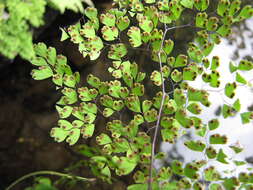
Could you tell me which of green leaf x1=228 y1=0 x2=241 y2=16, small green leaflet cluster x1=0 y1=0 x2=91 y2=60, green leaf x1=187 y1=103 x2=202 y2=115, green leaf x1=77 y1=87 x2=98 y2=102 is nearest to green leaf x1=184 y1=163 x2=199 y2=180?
green leaf x1=187 y1=103 x2=202 y2=115

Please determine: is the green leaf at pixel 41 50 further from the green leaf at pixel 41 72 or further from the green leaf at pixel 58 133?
the green leaf at pixel 58 133

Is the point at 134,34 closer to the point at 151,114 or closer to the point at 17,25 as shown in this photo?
the point at 151,114

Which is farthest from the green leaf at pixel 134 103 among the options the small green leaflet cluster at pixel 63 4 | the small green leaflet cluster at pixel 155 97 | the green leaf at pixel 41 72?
the small green leaflet cluster at pixel 63 4

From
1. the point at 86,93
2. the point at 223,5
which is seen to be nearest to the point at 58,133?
the point at 86,93

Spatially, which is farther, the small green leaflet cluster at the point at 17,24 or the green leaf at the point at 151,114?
the small green leaflet cluster at the point at 17,24

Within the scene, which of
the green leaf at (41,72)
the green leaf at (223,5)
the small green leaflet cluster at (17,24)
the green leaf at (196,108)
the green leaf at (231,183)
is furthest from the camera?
the small green leaflet cluster at (17,24)

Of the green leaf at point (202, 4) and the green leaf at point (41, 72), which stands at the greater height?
the green leaf at point (202, 4)

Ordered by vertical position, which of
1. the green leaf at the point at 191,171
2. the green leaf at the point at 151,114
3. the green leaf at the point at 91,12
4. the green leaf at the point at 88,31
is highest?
the green leaf at the point at 91,12

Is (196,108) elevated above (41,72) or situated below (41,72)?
below

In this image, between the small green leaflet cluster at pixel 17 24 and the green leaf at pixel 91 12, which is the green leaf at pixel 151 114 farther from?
the small green leaflet cluster at pixel 17 24

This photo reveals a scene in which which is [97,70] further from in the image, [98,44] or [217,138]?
[217,138]

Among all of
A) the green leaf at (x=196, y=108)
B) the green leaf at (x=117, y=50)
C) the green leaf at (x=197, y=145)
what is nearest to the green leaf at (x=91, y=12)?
the green leaf at (x=117, y=50)

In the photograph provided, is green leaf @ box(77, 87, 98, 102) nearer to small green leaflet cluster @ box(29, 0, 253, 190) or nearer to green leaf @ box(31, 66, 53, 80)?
small green leaflet cluster @ box(29, 0, 253, 190)

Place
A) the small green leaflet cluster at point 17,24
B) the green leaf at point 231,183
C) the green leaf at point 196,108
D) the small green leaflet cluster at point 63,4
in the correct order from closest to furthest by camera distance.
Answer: the green leaf at point 231,183 → the green leaf at point 196,108 → the small green leaflet cluster at point 17,24 → the small green leaflet cluster at point 63,4
